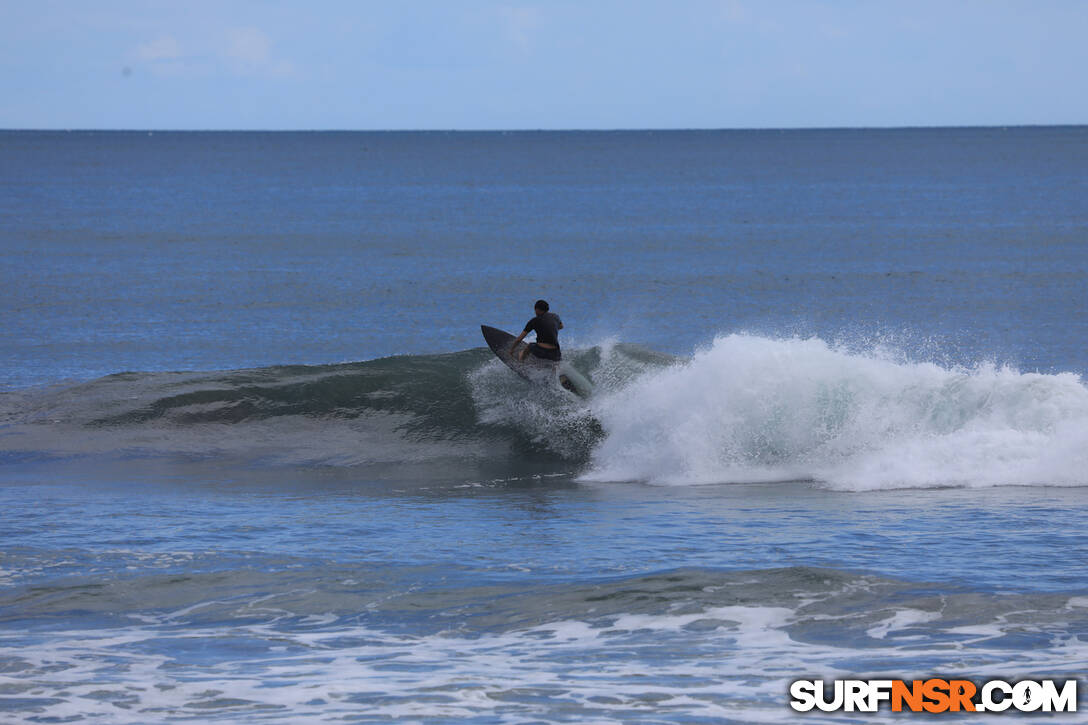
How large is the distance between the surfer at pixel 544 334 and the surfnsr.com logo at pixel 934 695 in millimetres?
11153

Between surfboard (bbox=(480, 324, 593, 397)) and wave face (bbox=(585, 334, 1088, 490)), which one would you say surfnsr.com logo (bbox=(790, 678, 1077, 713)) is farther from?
surfboard (bbox=(480, 324, 593, 397))

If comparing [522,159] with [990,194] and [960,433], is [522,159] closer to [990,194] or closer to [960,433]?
[990,194]

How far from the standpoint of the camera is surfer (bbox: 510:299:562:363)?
67.9ft

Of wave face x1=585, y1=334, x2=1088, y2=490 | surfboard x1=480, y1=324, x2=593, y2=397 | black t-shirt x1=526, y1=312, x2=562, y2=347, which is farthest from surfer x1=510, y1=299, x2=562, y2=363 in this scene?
wave face x1=585, y1=334, x2=1088, y2=490

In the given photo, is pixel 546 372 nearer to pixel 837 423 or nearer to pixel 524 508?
pixel 837 423

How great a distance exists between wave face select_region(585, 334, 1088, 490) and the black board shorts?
41.6 inches

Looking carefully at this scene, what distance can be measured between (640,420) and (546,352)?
2.19 meters

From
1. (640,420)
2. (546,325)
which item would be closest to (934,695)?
(640,420)

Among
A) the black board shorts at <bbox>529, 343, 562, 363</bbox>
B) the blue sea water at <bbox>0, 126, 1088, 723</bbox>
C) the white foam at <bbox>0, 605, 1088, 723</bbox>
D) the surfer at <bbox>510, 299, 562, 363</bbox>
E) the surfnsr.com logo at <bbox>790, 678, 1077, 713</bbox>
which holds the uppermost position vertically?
the surfer at <bbox>510, 299, 562, 363</bbox>

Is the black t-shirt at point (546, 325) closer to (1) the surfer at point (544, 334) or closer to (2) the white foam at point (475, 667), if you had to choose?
(1) the surfer at point (544, 334)

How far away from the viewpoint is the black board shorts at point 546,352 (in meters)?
21.3

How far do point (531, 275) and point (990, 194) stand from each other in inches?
2429

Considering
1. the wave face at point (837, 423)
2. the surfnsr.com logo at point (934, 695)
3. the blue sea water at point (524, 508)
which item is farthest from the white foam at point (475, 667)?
the wave face at point (837, 423)

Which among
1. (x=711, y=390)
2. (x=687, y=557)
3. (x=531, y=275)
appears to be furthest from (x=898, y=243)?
(x=687, y=557)
